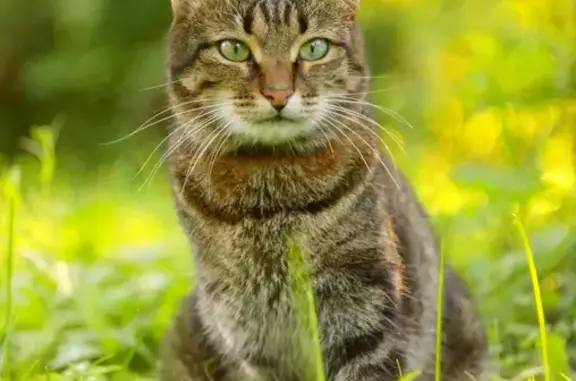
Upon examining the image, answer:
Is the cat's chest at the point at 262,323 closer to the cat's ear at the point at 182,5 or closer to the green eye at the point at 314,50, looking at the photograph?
the green eye at the point at 314,50

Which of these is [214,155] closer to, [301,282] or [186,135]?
[186,135]

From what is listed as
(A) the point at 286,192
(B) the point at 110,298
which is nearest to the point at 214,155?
(A) the point at 286,192

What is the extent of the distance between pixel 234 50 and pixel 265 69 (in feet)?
0.28

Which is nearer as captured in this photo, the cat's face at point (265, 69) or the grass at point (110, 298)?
the cat's face at point (265, 69)

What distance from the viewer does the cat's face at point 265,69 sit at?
164 centimetres

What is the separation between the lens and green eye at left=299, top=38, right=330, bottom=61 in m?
1.68

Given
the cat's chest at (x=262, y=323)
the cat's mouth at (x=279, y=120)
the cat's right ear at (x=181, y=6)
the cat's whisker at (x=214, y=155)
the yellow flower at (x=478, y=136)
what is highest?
the cat's right ear at (x=181, y=6)

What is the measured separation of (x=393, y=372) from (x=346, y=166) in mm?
376

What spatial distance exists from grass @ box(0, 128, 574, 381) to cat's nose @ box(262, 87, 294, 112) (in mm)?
243

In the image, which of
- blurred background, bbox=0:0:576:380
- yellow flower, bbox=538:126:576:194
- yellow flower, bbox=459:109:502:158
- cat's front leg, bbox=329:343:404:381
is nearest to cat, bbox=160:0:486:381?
cat's front leg, bbox=329:343:404:381

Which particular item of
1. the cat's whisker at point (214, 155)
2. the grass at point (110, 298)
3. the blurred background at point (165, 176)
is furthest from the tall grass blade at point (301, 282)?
the blurred background at point (165, 176)

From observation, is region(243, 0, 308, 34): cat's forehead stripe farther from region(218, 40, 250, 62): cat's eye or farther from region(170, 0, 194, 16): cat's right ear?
region(170, 0, 194, 16): cat's right ear

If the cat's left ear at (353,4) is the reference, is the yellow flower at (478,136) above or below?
below

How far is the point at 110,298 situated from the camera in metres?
2.30
